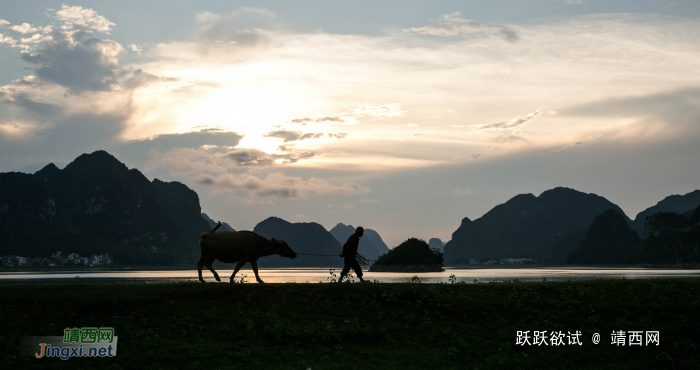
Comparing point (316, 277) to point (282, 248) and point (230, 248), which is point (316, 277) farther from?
point (230, 248)

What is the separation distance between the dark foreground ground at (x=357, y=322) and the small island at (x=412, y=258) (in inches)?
6018

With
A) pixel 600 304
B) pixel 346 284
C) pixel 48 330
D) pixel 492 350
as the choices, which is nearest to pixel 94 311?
pixel 48 330

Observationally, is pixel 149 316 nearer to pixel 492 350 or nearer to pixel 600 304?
pixel 492 350

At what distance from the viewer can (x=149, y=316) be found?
17.2 m

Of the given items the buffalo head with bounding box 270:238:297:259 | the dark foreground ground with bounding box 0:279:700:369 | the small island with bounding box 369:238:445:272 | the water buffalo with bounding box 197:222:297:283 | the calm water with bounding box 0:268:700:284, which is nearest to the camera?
the dark foreground ground with bounding box 0:279:700:369

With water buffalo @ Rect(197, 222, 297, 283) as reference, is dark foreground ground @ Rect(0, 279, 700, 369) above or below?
below

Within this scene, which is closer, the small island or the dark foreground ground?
the dark foreground ground

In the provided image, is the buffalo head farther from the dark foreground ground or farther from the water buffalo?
the dark foreground ground

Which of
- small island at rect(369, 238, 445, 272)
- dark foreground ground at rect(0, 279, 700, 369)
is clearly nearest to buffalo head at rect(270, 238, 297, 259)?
dark foreground ground at rect(0, 279, 700, 369)

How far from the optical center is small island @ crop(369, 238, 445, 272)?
17312 cm

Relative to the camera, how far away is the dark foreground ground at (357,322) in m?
14.6

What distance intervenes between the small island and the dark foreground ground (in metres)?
153

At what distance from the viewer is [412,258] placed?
568 feet

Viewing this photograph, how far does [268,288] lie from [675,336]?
48.4ft
